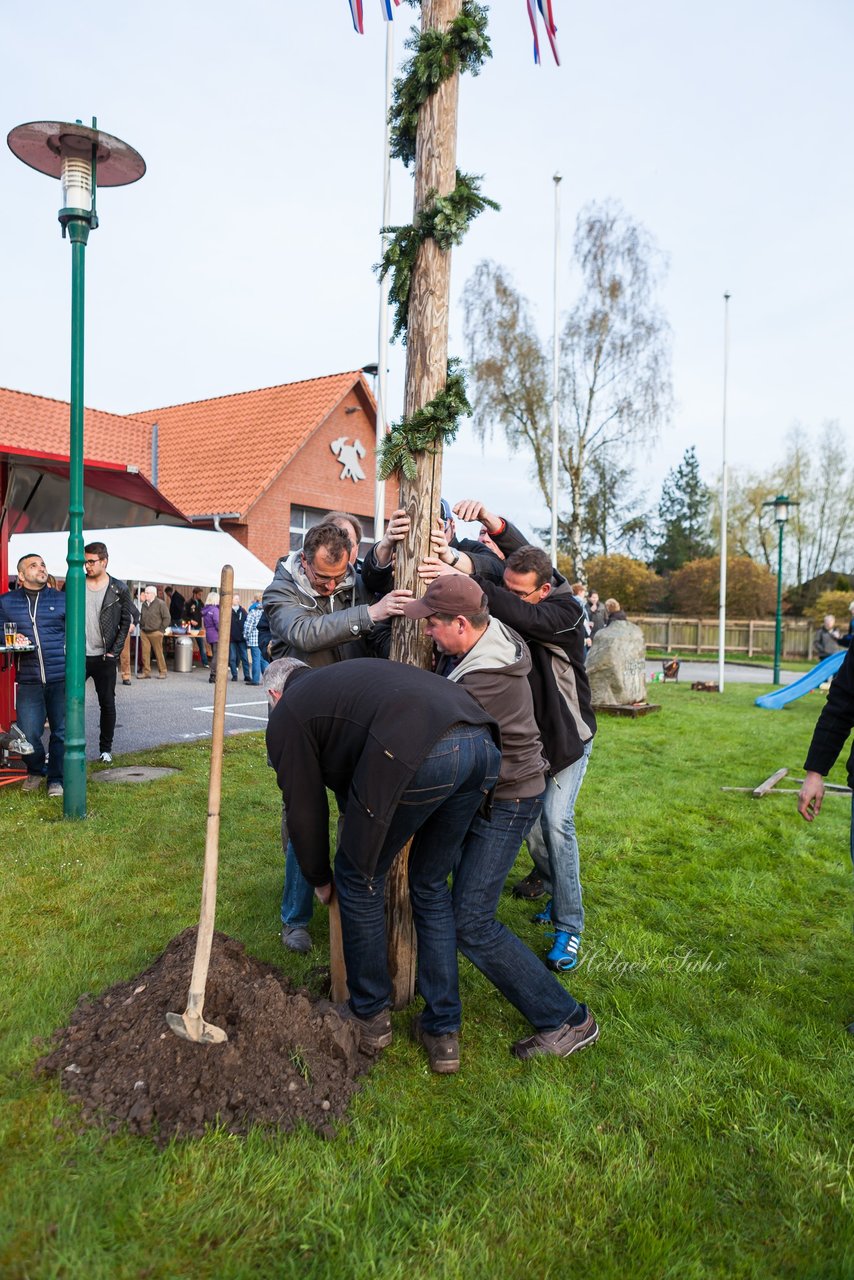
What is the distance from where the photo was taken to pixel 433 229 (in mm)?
3521

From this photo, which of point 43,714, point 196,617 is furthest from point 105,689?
point 196,617

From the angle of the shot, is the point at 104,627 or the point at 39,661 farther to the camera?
the point at 104,627

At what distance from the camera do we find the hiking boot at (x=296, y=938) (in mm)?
3885

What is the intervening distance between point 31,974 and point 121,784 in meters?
3.70

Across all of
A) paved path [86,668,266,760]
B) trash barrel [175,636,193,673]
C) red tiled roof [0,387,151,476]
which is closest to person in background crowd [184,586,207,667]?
trash barrel [175,636,193,673]

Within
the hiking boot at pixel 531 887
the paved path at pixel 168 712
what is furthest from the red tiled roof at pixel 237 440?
the hiking boot at pixel 531 887

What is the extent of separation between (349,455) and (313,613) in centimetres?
2089

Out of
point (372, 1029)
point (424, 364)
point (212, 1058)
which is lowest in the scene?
point (372, 1029)

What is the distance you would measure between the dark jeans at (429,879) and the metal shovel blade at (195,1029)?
0.53 m

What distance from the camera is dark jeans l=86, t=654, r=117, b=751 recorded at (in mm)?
7887

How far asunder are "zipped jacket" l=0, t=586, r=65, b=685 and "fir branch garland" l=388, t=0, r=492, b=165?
187 inches

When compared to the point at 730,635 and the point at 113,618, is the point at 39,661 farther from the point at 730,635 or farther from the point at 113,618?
the point at 730,635

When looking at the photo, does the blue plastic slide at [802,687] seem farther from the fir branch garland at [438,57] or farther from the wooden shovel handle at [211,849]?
the wooden shovel handle at [211,849]

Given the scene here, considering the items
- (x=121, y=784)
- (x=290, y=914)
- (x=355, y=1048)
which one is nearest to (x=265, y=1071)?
(x=355, y=1048)
